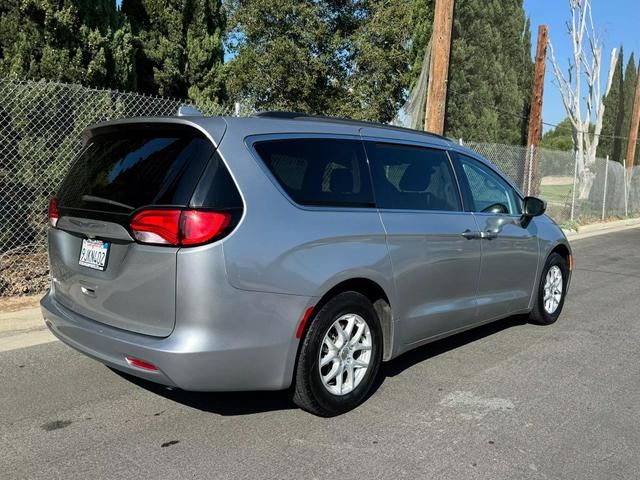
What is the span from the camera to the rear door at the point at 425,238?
3.91m

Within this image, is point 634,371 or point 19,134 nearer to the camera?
point 634,371

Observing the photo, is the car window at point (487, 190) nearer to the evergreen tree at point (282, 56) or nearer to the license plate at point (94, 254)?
the license plate at point (94, 254)

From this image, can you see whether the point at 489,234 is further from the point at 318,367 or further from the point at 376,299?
the point at 318,367

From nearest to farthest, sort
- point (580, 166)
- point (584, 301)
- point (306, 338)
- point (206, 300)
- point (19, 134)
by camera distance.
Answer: point (206, 300) → point (306, 338) → point (19, 134) → point (584, 301) → point (580, 166)

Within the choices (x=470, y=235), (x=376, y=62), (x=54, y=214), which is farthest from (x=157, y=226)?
(x=376, y=62)

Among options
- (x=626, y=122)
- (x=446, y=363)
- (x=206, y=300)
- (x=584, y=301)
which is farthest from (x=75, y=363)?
(x=626, y=122)

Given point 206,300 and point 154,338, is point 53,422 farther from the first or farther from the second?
point 206,300

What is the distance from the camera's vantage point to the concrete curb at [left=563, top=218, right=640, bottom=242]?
15273 millimetres

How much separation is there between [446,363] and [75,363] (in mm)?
2830

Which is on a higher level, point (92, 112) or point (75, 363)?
point (92, 112)

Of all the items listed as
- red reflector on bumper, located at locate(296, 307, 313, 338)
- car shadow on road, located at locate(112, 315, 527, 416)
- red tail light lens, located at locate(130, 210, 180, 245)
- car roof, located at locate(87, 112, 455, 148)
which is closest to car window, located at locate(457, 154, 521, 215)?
car roof, located at locate(87, 112, 455, 148)

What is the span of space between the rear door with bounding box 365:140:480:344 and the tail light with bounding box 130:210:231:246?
4.08ft

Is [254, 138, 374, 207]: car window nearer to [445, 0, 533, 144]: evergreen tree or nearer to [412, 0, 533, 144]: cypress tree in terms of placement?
[412, 0, 533, 144]: cypress tree

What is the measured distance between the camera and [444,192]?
14.8 ft
